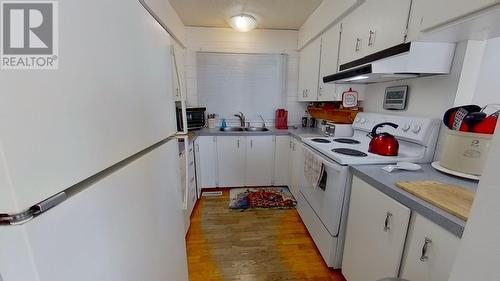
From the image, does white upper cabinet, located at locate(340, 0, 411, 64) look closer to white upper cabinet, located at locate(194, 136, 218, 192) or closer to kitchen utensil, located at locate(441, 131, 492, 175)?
kitchen utensil, located at locate(441, 131, 492, 175)

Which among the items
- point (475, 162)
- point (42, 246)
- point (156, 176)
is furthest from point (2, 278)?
point (475, 162)

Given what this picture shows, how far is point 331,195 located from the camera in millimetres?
1561

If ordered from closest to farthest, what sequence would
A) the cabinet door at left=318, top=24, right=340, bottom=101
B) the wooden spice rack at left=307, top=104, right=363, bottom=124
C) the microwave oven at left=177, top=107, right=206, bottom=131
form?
the cabinet door at left=318, top=24, right=340, bottom=101 → the wooden spice rack at left=307, top=104, right=363, bottom=124 → the microwave oven at left=177, top=107, right=206, bottom=131

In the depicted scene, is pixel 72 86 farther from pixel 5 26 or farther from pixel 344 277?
pixel 344 277

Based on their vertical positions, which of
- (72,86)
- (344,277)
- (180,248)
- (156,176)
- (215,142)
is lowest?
(344,277)

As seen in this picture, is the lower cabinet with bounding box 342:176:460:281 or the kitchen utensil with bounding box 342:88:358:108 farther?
the kitchen utensil with bounding box 342:88:358:108

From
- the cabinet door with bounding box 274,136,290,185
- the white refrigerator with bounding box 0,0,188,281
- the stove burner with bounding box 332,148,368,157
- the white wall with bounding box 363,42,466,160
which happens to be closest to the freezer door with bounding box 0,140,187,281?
the white refrigerator with bounding box 0,0,188,281

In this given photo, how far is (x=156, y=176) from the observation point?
2.82 ft

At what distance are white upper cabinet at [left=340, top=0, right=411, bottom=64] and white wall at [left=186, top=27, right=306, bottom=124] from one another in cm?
131

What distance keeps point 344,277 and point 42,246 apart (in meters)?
1.82

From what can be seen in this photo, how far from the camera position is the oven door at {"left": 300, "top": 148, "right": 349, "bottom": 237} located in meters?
1.44

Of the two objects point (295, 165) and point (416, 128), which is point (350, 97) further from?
point (295, 165)

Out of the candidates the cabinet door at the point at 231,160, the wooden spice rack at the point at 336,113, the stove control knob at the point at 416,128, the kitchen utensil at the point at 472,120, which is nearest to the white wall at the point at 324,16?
the wooden spice rack at the point at 336,113

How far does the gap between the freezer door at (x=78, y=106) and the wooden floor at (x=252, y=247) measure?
4.62 feet
